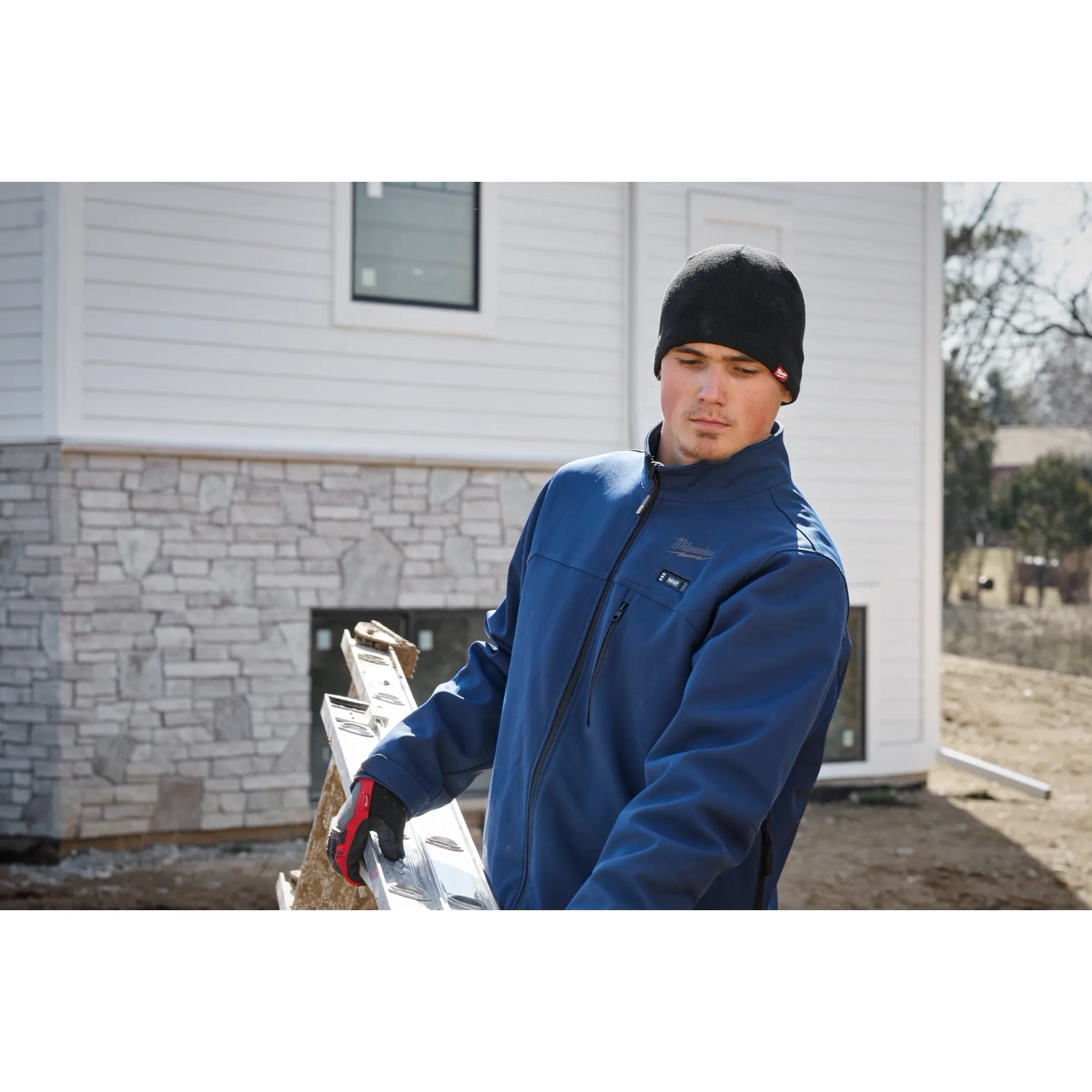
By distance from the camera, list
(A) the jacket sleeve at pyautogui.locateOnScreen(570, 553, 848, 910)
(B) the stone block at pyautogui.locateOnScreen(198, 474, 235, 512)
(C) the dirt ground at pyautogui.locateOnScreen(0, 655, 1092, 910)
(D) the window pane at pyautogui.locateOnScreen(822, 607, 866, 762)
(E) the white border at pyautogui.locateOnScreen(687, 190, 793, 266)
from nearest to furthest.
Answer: (A) the jacket sleeve at pyautogui.locateOnScreen(570, 553, 848, 910)
(C) the dirt ground at pyautogui.locateOnScreen(0, 655, 1092, 910)
(B) the stone block at pyautogui.locateOnScreen(198, 474, 235, 512)
(E) the white border at pyautogui.locateOnScreen(687, 190, 793, 266)
(D) the window pane at pyautogui.locateOnScreen(822, 607, 866, 762)

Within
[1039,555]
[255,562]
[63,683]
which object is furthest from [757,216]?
[1039,555]

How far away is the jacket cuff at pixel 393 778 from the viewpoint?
1.79 meters

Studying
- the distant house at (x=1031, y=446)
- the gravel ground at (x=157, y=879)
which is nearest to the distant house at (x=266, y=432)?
the gravel ground at (x=157, y=879)

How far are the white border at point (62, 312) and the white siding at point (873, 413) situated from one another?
3.99 meters

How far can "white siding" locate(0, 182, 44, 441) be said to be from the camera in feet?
19.0

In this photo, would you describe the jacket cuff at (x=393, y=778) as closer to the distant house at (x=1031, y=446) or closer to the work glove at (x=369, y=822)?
the work glove at (x=369, y=822)

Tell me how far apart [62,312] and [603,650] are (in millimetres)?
5104

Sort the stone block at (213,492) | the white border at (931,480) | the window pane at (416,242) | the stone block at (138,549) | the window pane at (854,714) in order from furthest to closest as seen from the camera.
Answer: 1. the white border at (931,480)
2. the window pane at (854,714)
3. the window pane at (416,242)
4. the stone block at (213,492)
5. the stone block at (138,549)

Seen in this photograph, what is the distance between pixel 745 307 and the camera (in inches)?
63.2

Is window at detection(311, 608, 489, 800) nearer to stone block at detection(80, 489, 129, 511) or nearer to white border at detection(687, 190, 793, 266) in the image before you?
stone block at detection(80, 489, 129, 511)

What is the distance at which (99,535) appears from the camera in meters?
5.91

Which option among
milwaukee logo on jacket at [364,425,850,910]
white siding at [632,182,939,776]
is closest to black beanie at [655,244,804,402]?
milwaukee logo on jacket at [364,425,850,910]

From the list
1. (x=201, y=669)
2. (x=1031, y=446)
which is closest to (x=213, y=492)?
(x=201, y=669)

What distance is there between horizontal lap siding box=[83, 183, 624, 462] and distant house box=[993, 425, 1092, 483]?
350 inches
